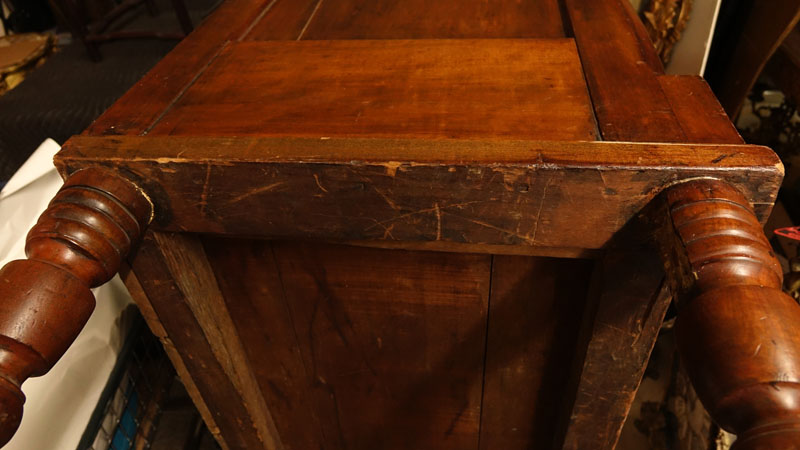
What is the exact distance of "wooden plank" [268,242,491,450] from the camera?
744mm

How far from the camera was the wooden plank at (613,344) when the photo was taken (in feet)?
2.06

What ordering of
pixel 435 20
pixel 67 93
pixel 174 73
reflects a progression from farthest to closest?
pixel 67 93
pixel 435 20
pixel 174 73

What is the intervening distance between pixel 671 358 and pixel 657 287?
0.93m

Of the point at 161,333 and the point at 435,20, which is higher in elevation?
the point at 435,20

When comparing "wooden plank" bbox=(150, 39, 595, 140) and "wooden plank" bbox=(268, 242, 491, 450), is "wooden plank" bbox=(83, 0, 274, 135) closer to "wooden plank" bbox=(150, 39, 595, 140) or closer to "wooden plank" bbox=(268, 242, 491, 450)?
"wooden plank" bbox=(150, 39, 595, 140)

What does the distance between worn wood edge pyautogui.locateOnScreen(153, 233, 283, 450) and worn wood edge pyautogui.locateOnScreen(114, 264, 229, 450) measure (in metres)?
0.07

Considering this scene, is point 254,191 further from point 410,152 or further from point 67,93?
point 67,93

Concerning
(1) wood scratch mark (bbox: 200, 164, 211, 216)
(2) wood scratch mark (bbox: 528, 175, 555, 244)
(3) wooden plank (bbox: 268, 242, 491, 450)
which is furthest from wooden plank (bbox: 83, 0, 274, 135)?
(2) wood scratch mark (bbox: 528, 175, 555, 244)

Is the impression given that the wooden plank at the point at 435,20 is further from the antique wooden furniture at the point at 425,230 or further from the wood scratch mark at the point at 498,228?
the wood scratch mark at the point at 498,228

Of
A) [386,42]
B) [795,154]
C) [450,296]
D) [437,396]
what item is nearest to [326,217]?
[450,296]

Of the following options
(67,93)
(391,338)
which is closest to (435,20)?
(391,338)

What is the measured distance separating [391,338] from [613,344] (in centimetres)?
32

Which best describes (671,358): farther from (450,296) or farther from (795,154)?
(450,296)

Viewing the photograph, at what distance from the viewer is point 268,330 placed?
2.85ft
